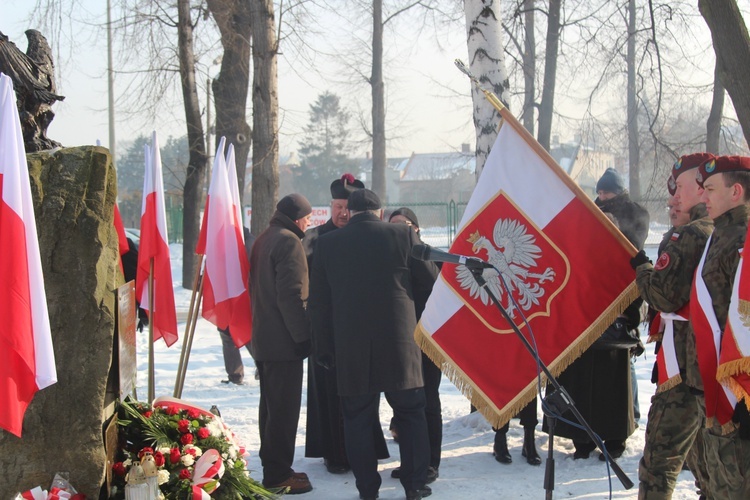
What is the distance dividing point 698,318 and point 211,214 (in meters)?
3.72

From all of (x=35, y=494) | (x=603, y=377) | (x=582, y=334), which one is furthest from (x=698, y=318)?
(x=35, y=494)

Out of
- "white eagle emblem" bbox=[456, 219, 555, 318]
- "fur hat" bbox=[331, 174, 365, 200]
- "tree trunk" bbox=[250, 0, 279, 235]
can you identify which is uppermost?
"tree trunk" bbox=[250, 0, 279, 235]

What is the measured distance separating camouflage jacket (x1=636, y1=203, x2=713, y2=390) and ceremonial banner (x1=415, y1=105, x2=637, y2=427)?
62cm

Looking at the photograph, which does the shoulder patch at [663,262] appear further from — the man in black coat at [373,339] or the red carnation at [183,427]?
the red carnation at [183,427]

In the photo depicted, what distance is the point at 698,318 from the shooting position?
351 centimetres

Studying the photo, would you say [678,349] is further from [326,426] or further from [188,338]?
[188,338]

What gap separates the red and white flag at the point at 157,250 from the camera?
18.2 feet

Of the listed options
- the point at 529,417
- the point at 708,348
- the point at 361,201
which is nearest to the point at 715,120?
the point at 529,417

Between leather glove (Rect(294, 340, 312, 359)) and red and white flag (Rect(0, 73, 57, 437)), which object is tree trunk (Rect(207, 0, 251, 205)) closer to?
leather glove (Rect(294, 340, 312, 359))

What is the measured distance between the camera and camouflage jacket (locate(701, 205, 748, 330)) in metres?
3.41

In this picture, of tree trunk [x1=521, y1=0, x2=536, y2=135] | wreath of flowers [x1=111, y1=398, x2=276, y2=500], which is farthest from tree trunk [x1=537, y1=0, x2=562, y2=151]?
wreath of flowers [x1=111, y1=398, x2=276, y2=500]

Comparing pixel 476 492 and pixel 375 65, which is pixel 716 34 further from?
pixel 375 65

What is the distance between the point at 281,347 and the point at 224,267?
3.00ft

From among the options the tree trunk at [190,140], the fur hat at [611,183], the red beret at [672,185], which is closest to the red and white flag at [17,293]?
the red beret at [672,185]
